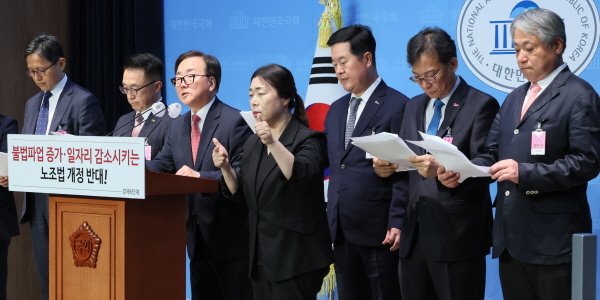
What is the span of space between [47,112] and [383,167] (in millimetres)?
2102

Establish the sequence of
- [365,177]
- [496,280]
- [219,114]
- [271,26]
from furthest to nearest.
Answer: [271,26] < [496,280] < [219,114] < [365,177]

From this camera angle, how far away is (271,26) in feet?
15.6

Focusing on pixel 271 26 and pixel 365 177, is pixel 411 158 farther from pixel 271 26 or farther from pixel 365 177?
pixel 271 26

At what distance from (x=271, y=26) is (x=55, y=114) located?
66.9 inches

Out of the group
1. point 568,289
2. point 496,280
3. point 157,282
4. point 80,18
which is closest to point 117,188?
point 157,282

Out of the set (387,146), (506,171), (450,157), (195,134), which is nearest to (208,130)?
(195,134)

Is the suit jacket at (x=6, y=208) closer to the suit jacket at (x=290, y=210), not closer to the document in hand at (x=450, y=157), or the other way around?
the suit jacket at (x=290, y=210)

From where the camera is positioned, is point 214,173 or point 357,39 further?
point 357,39

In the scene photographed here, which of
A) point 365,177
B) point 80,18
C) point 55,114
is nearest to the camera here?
point 365,177

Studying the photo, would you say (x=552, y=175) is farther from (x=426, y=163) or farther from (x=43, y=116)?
(x=43, y=116)

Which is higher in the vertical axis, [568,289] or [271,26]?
[271,26]

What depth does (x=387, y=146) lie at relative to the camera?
91.0 inches

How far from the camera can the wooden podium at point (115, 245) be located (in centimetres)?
229

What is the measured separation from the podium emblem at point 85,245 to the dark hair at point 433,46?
1449 millimetres
